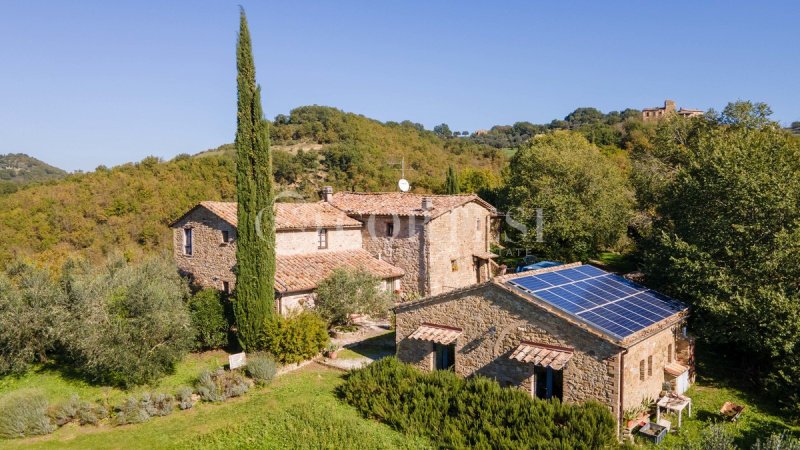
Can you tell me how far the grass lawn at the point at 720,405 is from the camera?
40.6 feet

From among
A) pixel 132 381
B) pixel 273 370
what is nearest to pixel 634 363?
pixel 273 370

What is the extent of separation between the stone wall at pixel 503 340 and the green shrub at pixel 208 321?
7.89 metres

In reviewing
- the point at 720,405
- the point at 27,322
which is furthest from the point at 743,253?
the point at 27,322

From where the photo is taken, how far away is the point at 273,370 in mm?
16422

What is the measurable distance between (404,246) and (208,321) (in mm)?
10848

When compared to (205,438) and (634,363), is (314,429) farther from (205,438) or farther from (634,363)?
(634,363)

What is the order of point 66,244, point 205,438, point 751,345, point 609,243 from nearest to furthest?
point 205,438
point 751,345
point 609,243
point 66,244

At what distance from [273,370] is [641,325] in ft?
37.5

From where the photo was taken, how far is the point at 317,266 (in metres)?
23.8

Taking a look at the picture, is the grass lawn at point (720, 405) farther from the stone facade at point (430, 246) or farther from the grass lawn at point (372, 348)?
the stone facade at point (430, 246)

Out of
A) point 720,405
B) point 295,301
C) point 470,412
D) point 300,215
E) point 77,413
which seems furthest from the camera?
point 300,215

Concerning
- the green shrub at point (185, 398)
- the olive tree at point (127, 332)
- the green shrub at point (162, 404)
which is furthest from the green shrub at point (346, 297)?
the green shrub at point (162, 404)

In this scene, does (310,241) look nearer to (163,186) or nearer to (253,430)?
(253,430)

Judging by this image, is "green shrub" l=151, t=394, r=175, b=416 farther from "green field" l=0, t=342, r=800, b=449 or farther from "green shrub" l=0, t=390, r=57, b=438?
"green shrub" l=0, t=390, r=57, b=438
